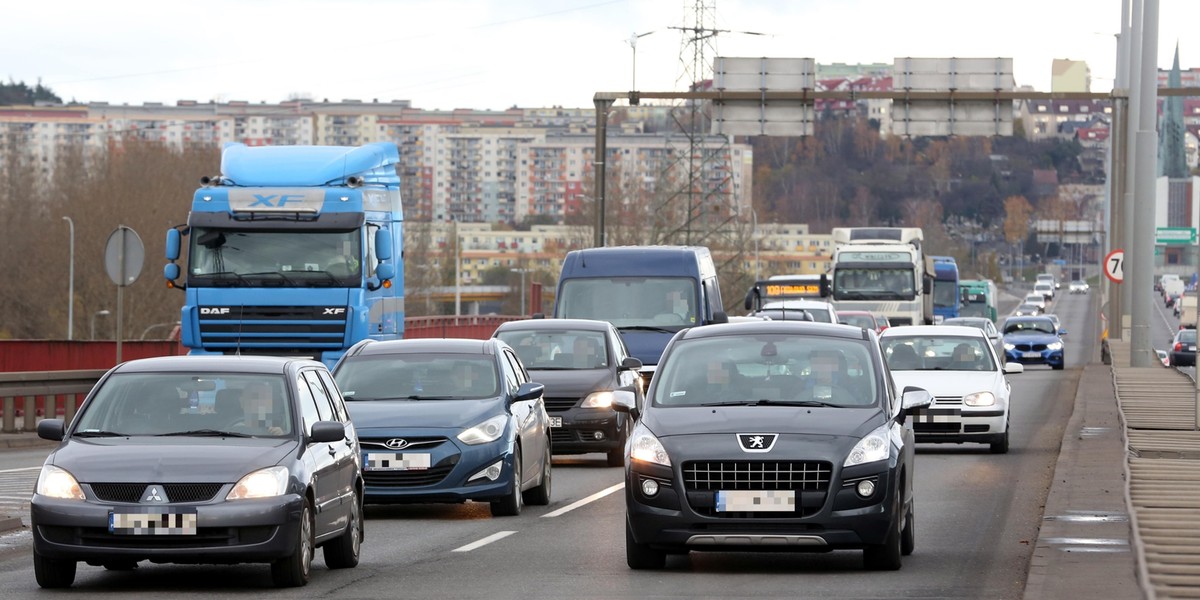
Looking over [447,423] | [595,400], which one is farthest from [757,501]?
[595,400]

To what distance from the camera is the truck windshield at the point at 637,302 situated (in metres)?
28.8

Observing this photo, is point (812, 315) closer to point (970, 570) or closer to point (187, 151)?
point (970, 570)

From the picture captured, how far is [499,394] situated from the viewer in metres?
16.8

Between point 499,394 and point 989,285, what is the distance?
290 feet

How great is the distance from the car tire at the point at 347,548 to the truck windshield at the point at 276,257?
45.3 ft

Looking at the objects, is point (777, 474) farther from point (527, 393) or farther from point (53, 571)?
point (527, 393)

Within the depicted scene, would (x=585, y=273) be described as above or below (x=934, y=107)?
below

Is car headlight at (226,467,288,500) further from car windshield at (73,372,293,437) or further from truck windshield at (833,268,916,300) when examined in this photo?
truck windshield at (833,268,916,300)

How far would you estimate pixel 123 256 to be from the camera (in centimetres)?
2381

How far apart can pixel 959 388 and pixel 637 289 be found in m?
6.37

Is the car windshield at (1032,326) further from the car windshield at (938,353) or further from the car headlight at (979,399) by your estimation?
the car headlight at (979,399)

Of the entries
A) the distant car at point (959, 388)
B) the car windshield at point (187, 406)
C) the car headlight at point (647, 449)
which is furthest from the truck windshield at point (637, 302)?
the car windshield at point (187, 406)

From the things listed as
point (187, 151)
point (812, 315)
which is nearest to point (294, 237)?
point (812, 315)

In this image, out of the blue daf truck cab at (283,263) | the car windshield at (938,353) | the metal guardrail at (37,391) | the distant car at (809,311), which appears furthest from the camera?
the distant car at (809,311)
